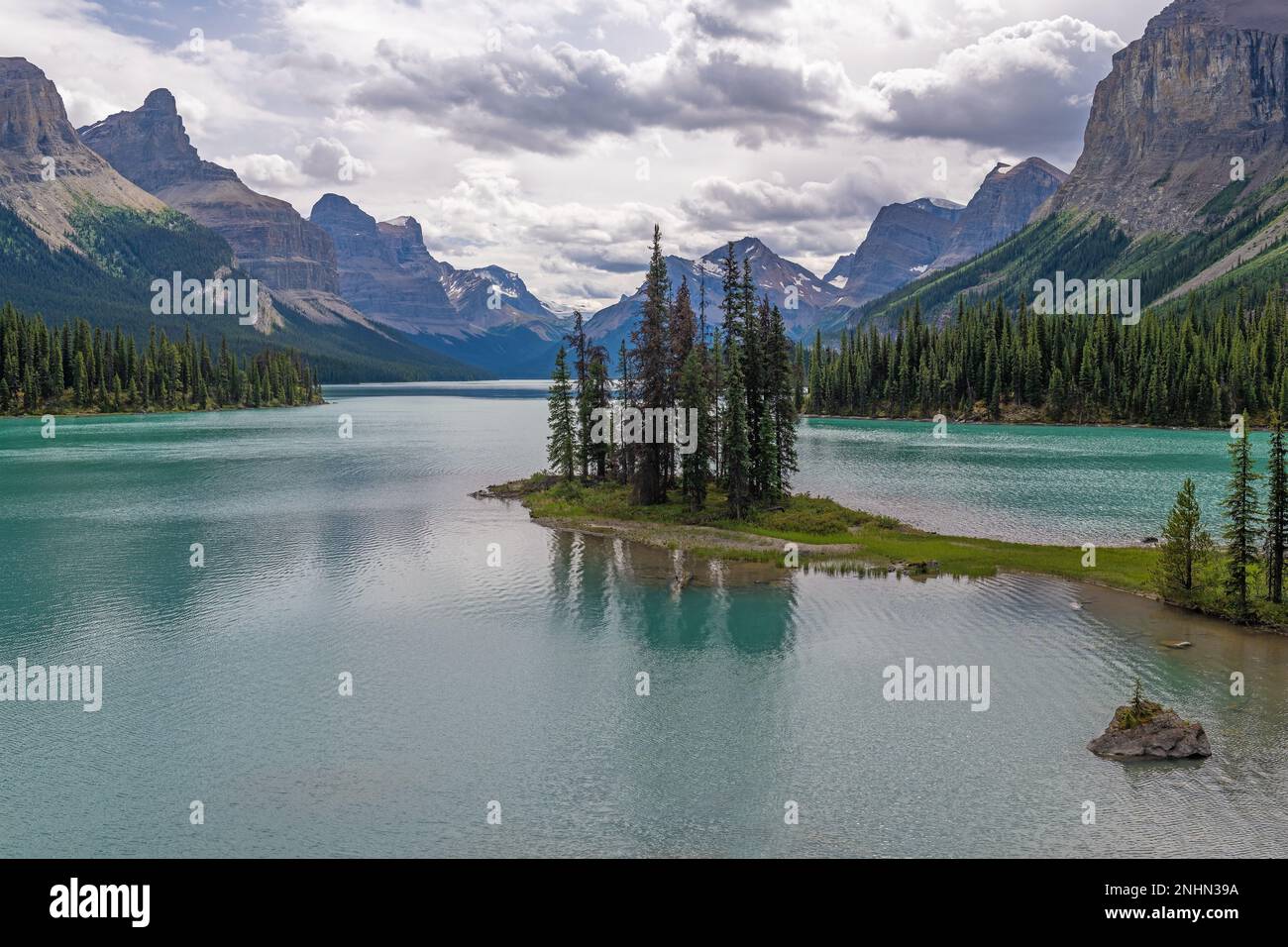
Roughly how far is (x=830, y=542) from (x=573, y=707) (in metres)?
33.6

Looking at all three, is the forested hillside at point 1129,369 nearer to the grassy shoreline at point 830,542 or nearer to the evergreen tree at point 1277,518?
the grassy shoreline at point 830,542

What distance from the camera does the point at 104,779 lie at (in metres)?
26.1

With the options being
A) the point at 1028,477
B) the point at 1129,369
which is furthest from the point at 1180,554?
the point at 1129,369

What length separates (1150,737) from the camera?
27047 millimetres

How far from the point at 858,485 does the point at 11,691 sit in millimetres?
75503

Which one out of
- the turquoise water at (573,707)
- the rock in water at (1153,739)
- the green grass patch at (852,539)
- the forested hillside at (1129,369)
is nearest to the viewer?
the turquoise water at (573,707)

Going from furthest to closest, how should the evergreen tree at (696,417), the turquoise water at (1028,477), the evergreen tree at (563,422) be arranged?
1. the evergreen tree at (563,422)
2. the turquoise water at (1028,477)
3. the evergreen tree at (696,417)

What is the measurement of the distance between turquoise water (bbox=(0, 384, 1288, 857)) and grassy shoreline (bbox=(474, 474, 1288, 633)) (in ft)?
10.8

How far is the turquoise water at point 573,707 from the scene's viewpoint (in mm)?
23062

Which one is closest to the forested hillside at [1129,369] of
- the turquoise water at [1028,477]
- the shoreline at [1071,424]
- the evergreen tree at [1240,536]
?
the shoreline at [1071,424]

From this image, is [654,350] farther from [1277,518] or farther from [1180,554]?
Result: [1277,518]

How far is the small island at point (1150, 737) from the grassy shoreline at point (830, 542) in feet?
54.9

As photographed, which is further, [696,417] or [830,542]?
[696,417]

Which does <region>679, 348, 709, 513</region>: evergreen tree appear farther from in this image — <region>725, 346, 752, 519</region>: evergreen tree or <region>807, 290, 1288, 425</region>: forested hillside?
<region>807, 290, 1288, 425</region>: forested hillside
